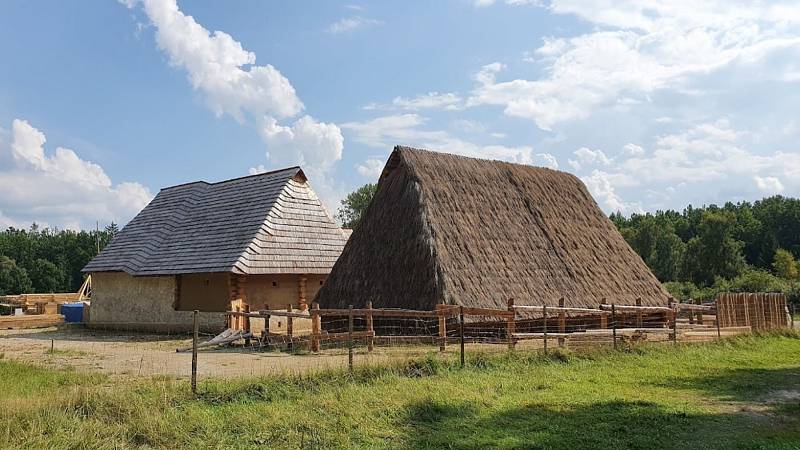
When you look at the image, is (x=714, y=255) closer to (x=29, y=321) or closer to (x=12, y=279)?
(x=29, y=321)

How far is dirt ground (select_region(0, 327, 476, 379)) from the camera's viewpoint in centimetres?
1206

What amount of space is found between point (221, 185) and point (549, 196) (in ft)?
43.7

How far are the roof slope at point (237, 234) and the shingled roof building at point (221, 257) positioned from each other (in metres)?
0.04

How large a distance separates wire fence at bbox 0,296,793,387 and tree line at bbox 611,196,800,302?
18.8m

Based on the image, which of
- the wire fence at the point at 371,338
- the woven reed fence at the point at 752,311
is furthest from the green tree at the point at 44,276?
the woven reed fence at the point at 752,311

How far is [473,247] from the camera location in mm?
18438

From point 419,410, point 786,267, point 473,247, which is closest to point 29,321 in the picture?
point 473,247

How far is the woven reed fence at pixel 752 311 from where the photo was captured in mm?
18641

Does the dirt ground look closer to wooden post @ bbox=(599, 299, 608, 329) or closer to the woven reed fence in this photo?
wooden post @ bbox=(599, 299, 608, 329)

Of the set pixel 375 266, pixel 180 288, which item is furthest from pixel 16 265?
pixel 375 266

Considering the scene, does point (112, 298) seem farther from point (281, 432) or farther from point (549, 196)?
point (281, 432)

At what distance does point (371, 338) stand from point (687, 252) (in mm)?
42036

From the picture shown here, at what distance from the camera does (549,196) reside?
78.2 feet

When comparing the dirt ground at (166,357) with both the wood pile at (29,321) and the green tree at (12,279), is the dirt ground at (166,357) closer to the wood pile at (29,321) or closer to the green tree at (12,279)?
the wood pile at (29,321)
